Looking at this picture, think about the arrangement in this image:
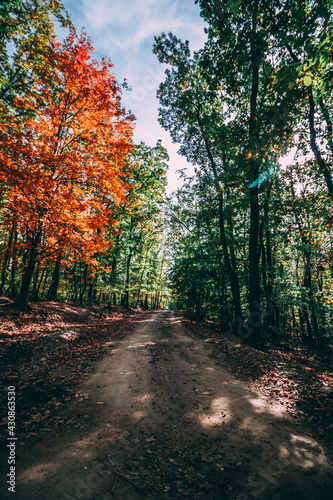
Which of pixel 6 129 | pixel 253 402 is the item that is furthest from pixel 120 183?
pixel 253 402

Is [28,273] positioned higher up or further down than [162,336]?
higher up

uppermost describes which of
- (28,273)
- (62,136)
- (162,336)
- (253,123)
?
(62,136)

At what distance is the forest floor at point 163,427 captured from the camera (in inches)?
116

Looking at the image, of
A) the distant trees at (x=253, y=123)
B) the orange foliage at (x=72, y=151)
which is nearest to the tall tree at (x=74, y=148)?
the orange foliage at (x=72, y=151)

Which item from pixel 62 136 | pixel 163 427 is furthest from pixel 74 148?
pixel 163 427

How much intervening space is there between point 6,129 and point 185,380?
36.8 ft

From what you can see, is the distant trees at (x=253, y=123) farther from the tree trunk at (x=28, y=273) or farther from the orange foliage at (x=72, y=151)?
the tree trunk at (x=28, y=273)

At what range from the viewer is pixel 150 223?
23.7 metres

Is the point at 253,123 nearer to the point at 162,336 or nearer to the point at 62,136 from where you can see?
the point at 62,136

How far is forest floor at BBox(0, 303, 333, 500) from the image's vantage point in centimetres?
294

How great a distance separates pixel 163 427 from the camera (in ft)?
13.8

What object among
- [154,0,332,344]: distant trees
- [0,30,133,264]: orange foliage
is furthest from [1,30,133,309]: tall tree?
[154,0,332,344]: distant trees

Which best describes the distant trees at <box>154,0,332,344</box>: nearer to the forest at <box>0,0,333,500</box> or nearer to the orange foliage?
the forest at <box>0,0,333,500</box>

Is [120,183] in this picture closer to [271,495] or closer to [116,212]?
[116,212]
